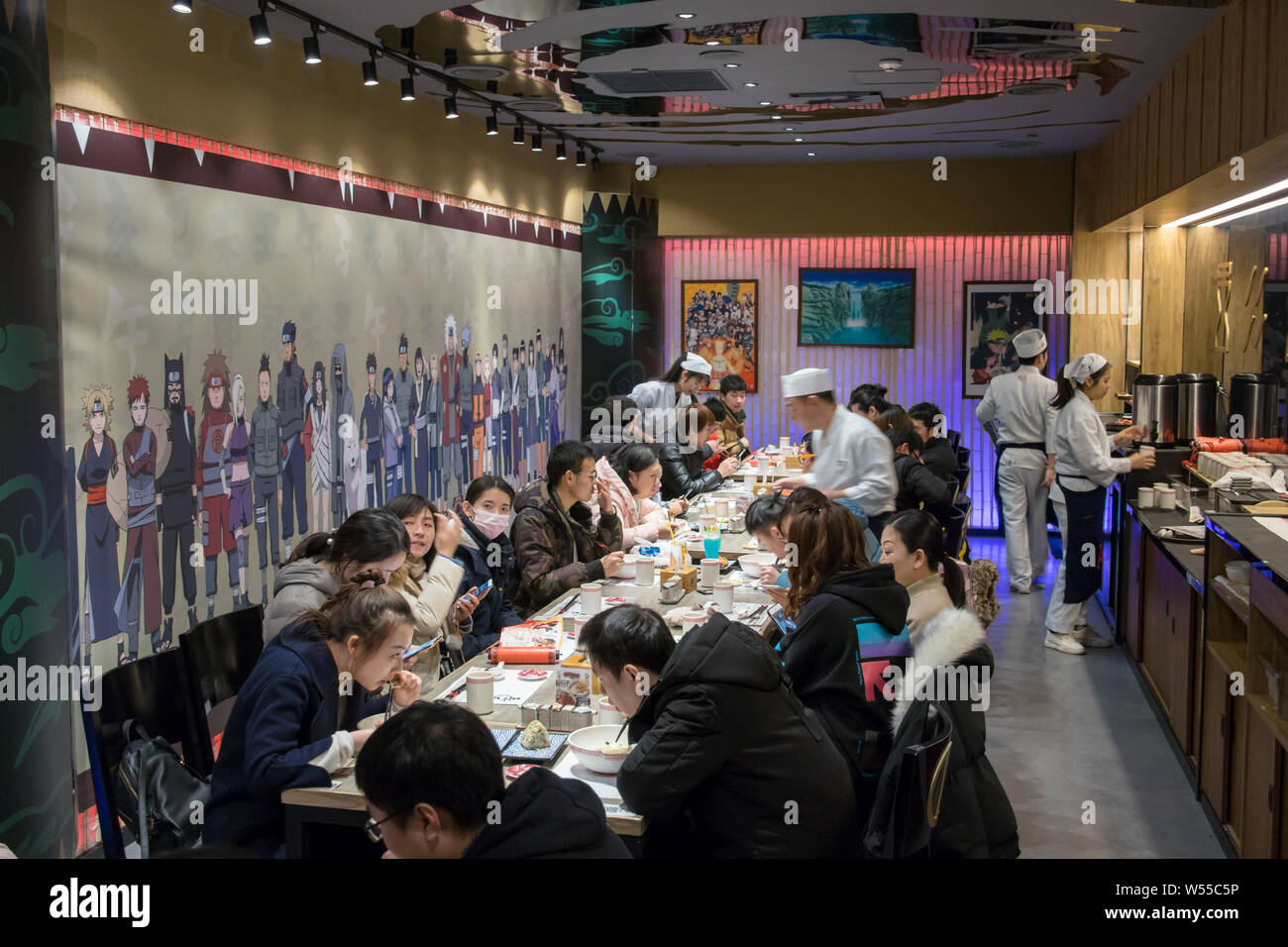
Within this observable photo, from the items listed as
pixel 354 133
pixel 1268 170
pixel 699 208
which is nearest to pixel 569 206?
pixel 699 208

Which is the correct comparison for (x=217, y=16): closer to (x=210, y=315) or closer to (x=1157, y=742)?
(x=210, y=315)

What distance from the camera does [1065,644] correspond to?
723 centimetres

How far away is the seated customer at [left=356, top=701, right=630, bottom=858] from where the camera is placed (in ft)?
6.78

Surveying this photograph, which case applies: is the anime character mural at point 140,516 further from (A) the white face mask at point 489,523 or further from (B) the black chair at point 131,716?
(B) the black chair at point 131,716

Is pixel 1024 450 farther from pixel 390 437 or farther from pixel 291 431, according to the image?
pixel 291 431

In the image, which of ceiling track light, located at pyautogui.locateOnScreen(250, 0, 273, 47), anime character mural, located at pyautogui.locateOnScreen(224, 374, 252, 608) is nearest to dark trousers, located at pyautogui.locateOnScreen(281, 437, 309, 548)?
anime character mural, located at pyautogui.locateOnScreen(224, 374, 252, 608)

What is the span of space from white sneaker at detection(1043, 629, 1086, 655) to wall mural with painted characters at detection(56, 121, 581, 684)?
393 centimetres

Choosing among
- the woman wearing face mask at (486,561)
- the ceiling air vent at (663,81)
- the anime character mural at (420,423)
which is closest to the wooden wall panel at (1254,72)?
the ceiling air vent at (663,81)

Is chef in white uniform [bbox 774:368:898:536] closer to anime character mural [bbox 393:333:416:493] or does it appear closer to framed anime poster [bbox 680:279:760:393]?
anime character mural [bbox 393:333:416:493]

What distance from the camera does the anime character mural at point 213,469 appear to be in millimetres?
5211

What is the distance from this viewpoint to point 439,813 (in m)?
2.08

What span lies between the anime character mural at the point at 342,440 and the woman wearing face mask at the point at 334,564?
2.50 m

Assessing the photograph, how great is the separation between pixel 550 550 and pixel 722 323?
22.3 feet

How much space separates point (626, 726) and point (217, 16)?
396 cm
